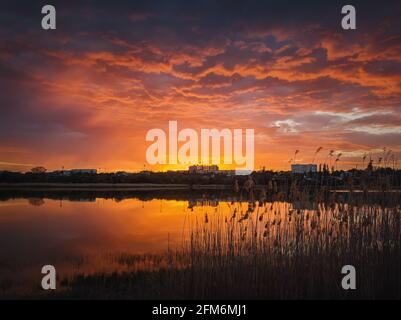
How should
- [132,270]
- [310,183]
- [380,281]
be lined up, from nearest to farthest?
[380,281]
[310,183]
[132,270]

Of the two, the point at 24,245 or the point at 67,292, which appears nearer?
the point at 67,292

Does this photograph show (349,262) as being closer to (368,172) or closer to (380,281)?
(380,281)

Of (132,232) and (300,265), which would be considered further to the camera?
(132,232)

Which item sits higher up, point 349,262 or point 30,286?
point 349,262

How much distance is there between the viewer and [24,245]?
16125 mm

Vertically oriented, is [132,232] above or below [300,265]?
below

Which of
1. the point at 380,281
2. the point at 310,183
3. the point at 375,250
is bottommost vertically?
the point at 380,281

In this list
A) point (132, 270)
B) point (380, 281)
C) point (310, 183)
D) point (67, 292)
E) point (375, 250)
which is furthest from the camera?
point (132, 270)

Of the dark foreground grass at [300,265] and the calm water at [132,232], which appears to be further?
Answer: the calm water at [132,232]

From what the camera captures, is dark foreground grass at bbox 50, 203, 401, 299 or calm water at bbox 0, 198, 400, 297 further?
calm water at bbox 0, 198, 400, 297
